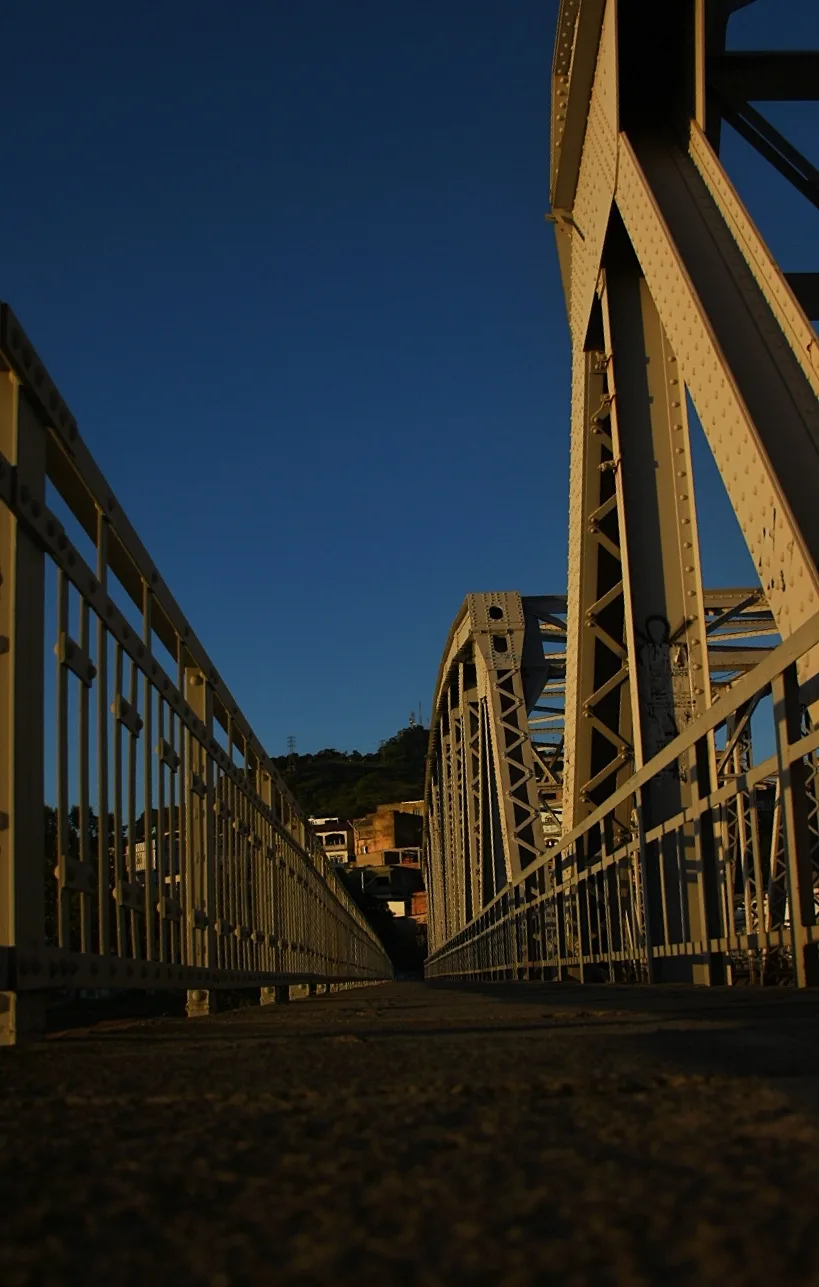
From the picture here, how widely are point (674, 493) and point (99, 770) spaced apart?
4.78 meters

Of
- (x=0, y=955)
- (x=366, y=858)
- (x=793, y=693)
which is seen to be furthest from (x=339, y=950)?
(x=366, y=858)

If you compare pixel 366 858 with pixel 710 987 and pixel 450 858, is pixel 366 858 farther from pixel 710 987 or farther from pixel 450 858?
pixel 710 987

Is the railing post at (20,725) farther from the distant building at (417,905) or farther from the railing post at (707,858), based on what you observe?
the distant building at (417,905)

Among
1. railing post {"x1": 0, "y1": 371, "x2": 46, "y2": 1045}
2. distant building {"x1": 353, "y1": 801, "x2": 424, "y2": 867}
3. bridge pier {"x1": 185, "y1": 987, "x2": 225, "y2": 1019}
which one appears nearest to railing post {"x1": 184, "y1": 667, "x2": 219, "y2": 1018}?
bridge pier {"x1": 185, "y1": 987, "x2": 225, "y2": 1019}

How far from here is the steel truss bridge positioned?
475cm

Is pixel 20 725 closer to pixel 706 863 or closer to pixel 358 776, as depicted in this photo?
pixel 706 863

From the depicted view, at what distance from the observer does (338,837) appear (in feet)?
355

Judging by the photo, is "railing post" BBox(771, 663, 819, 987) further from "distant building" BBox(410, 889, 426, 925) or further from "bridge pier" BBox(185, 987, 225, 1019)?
"distant building" BBox(410, 889, 426, 925)

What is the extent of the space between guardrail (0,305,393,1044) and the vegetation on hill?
11333 cm

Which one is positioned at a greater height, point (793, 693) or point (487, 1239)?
point (793, 693)

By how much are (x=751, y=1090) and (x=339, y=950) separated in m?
16.7

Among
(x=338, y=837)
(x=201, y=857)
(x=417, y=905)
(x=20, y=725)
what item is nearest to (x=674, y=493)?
(x=201, y=857)

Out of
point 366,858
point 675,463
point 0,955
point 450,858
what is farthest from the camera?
point 366,858

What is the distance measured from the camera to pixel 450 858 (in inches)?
1326
